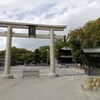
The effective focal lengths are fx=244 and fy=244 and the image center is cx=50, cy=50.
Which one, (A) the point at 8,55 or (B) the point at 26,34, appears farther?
(B) the point at 26,34

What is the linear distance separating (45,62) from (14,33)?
83.8 meters

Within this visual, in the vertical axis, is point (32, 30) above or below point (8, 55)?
above

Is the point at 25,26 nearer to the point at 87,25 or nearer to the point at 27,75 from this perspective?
the point at 27,75

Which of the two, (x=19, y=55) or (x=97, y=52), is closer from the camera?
(x=97, y=52)

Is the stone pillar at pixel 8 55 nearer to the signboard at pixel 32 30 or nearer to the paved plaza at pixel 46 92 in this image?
the signboard at pixel 32 30

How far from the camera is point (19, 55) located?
441 feet

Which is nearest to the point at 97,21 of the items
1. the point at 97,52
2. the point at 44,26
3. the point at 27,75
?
the point at 44,26

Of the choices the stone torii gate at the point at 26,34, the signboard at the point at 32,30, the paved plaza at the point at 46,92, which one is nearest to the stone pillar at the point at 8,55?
the stone torii gate at the point at 26,34

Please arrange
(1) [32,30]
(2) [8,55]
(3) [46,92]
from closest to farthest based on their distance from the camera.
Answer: (3) [46,92] → (2) [8,55] → (1) [32,30]

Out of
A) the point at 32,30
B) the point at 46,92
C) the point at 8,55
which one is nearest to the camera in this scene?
the point at 46,92

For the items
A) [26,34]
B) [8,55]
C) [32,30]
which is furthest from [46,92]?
[26,34]

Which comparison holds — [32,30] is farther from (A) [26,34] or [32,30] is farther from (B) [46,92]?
(B) [46,92]

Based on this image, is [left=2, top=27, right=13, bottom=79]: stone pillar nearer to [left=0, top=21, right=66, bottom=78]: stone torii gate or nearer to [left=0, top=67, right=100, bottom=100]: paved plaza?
[left=0, top=21, right=66, bottom=78]: stone torii gate

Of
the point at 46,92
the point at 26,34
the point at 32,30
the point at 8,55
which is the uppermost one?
the point at 32,30
